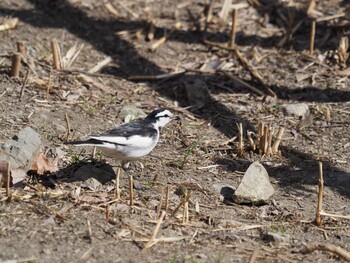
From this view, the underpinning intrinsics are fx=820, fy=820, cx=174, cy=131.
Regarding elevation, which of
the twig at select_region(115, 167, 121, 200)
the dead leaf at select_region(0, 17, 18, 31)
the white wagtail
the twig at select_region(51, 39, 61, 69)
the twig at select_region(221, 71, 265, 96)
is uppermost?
the dead leaf at select_region(0, 17, 18, 31)

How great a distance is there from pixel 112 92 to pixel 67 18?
198 cm

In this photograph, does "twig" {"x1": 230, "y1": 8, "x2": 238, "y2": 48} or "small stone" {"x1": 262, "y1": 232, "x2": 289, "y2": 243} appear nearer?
"small stone" {"x1": 262, "y1": 232, "x2": 289, "y2": 243}

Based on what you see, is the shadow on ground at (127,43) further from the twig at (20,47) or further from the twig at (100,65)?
the twig at (20,47)

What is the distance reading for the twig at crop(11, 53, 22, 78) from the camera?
879cm

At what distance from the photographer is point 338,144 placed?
8492mm

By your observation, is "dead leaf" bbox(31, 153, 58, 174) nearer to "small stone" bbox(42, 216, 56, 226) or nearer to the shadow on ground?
"small stone" bbox(42, 216, 56, 226)

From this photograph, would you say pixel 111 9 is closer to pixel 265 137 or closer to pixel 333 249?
pixel 265 137

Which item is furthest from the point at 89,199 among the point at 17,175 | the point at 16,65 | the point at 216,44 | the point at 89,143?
the point at 216,44

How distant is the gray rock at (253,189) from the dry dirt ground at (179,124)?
86 millimetres

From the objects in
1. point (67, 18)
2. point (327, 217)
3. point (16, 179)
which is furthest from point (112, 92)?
point (327, 217)

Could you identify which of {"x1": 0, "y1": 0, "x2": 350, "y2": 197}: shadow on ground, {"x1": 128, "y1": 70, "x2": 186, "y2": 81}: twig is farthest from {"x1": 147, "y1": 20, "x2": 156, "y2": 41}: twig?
{"x1": 128, "y1": 70, "x2": 186, "y2": 81}: twig

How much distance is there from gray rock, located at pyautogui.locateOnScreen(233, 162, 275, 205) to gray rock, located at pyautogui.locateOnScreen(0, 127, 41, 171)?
1.78 metres

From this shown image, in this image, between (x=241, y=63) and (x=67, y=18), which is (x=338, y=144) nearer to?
(x=241, y=63)

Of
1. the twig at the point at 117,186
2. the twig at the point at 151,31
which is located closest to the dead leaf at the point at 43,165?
the twig at the point at 117,186
